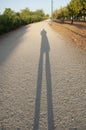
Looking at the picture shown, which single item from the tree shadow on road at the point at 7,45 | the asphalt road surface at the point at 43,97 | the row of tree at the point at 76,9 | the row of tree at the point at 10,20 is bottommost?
the asphalt road surface at the point at 43,97

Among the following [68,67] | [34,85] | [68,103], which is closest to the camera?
[68,103]

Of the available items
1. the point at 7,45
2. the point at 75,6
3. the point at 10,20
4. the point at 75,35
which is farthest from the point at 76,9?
the point at 7,45

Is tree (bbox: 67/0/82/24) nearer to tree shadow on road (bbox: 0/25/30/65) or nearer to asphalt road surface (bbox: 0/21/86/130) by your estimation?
tree shadow on road (bbox: 0/25/30/65)

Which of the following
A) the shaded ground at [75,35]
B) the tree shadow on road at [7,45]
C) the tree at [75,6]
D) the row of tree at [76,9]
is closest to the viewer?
the tree shadow on road at [7,45]

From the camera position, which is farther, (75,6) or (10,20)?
(75,6)

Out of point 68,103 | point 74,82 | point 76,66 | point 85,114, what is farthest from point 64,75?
point 85,114

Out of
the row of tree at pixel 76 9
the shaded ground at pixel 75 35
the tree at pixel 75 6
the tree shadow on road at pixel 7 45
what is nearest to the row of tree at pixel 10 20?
the tree shadow on road at pixel 7 45

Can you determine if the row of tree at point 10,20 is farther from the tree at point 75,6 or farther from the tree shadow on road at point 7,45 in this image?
the tree at point 75,6

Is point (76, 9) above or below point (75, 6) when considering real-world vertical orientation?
below

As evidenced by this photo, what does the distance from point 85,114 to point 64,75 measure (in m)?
2.80

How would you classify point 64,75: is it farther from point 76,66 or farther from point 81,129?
point 81,129

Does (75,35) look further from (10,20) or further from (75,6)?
(75,6)

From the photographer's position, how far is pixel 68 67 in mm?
7828

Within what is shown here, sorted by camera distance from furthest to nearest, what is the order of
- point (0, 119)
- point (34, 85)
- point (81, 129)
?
point (34, 85)
point (0, 119)
point (81, 129)
